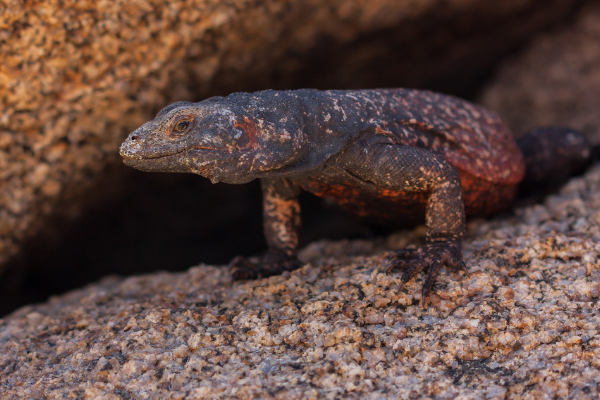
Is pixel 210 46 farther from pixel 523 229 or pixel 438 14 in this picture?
pixel 523 229

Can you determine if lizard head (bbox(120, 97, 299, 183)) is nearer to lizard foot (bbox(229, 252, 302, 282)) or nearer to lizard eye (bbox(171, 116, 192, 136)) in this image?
lizard eye (bbox(171, 116, 192, 136))

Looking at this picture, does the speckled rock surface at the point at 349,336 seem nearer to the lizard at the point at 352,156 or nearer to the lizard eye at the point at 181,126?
the lizard at the point at 352,156

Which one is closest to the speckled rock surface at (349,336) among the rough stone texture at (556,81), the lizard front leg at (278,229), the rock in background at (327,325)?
the rock in background at (327,325)

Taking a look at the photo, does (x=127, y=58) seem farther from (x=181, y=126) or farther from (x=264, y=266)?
(x=264, y=266)

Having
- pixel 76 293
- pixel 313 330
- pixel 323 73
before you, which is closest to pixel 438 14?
pixel 323 73

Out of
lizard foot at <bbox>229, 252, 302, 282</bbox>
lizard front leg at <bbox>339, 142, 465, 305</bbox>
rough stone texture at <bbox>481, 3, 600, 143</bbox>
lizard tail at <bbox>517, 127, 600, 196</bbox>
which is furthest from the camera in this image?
rough stone texture at <bbox>481, 3, 600, 143</bbox>

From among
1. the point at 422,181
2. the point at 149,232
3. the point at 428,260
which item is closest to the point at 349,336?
the point at 428,260

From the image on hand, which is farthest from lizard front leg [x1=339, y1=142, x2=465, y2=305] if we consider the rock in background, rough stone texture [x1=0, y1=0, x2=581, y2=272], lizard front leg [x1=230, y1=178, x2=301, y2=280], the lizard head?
rough stone texture [x1=0, y1=0, x2=581, y2=272]

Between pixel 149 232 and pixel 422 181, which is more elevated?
pixel 422 181
